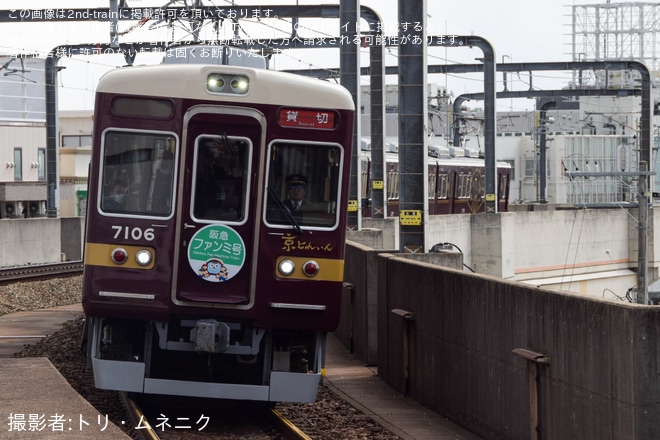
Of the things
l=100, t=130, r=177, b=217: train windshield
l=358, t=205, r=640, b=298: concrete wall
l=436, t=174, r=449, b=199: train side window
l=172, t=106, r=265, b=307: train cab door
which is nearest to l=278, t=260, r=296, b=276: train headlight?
l=172, t=106, r=265, b=307: train cab door

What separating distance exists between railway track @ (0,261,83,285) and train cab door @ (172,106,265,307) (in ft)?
55.4

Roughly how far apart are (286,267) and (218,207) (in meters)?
0.80

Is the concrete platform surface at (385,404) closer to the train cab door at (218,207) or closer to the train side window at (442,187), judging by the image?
the train cab door at (218,207)

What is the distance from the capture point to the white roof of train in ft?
35.3

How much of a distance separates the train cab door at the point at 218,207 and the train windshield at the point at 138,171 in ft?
0.52

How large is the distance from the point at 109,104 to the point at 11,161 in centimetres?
5393

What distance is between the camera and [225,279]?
35.2 ft

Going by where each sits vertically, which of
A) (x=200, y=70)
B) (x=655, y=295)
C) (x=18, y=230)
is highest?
(x=200, y=70)

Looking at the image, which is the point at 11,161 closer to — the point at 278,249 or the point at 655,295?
the point at 655,295

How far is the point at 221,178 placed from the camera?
10875 millimetres

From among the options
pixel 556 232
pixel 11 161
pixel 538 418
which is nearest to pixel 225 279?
pixel 538 418

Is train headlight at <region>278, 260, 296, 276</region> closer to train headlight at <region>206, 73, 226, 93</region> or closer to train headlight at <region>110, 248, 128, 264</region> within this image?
train headlight at <region>110, 248, 128, 264</region>

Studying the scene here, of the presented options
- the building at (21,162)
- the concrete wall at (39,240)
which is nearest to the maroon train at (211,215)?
the concrete wall at (39,240)

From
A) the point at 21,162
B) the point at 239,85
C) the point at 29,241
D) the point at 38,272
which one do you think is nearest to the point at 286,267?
the point at 239,85
